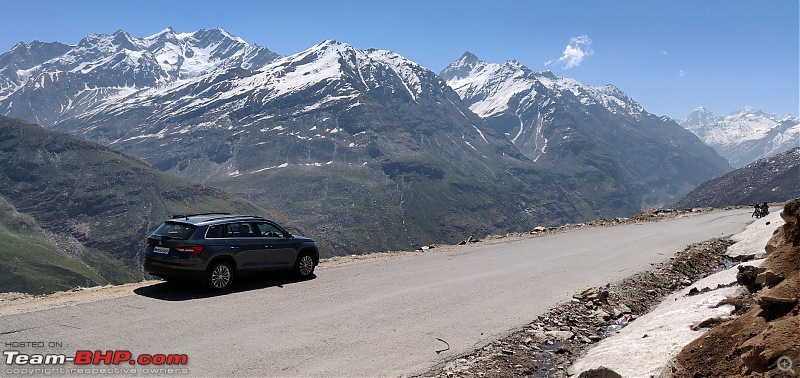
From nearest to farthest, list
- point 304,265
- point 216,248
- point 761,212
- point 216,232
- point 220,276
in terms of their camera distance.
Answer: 1. point 216,248
2. point 220,276
3. point 216,232
4. point 304,265
5. point 761,212

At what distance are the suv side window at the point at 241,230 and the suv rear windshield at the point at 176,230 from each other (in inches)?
37.3

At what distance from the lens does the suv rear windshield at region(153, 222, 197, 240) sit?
14.0 meters

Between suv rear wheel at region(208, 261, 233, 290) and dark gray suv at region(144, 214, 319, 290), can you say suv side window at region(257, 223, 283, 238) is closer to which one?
dark gray suv at region(144, 214, 319, 290)

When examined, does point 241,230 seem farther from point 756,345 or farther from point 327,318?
point 756,345

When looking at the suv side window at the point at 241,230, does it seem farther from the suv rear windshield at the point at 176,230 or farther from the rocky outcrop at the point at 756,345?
the rocky outcrop at the point at 756,345

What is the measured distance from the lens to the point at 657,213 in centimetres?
4766

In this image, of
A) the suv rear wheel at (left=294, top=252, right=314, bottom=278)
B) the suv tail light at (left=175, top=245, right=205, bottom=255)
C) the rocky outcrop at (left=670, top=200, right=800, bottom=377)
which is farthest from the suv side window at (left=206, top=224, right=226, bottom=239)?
the rocky outcrop at (left=670, top=200, right=800, bottom=377)

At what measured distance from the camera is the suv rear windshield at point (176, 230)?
14.0 metres

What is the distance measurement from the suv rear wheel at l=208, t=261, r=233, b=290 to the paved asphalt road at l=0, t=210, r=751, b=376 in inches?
18.5

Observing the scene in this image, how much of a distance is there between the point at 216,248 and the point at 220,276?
28.6 inches

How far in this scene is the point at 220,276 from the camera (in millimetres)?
14234

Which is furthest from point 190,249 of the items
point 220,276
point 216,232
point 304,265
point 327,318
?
Answer: point 327,318

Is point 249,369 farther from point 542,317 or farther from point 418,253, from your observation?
point 418,253

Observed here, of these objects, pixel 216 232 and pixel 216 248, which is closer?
pixel 216 248
